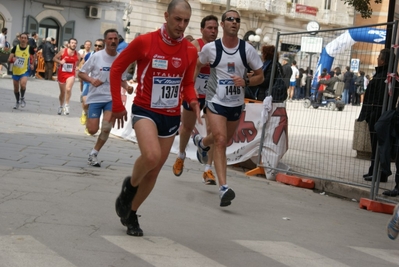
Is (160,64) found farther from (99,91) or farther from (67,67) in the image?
(67,67)

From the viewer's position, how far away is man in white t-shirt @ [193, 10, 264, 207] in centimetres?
897

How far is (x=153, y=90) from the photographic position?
6.73 metres

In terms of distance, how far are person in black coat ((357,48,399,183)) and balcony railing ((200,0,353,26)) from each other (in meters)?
44.2

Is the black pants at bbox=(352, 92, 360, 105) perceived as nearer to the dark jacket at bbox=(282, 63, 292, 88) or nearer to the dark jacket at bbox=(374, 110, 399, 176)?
the dark jacket at bbox=(282, 63, 292, 88)

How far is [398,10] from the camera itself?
69.2ft

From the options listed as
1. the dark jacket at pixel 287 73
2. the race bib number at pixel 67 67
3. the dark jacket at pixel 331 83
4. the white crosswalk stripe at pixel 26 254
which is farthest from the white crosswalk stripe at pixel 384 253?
the race bib number at pixel 67 67

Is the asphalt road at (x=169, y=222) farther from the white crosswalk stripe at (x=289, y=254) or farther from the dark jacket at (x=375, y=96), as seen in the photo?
the dark jacket at (x=375, y=96)

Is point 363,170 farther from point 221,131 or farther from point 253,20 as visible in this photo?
point 253,20

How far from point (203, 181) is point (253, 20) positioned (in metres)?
48.9

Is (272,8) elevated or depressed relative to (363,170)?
elevated

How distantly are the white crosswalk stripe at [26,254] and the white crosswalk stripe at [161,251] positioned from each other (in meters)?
0.61

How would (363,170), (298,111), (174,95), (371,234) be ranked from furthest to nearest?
(298,111), (363,170), (371,234), (174,95)

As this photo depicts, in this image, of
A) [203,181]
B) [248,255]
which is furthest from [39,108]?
[248,255]

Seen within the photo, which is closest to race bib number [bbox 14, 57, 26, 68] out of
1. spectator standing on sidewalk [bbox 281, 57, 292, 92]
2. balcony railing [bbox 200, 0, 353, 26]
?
spectator standing on sidewalk [bbox 281, 57, 292, 92]
